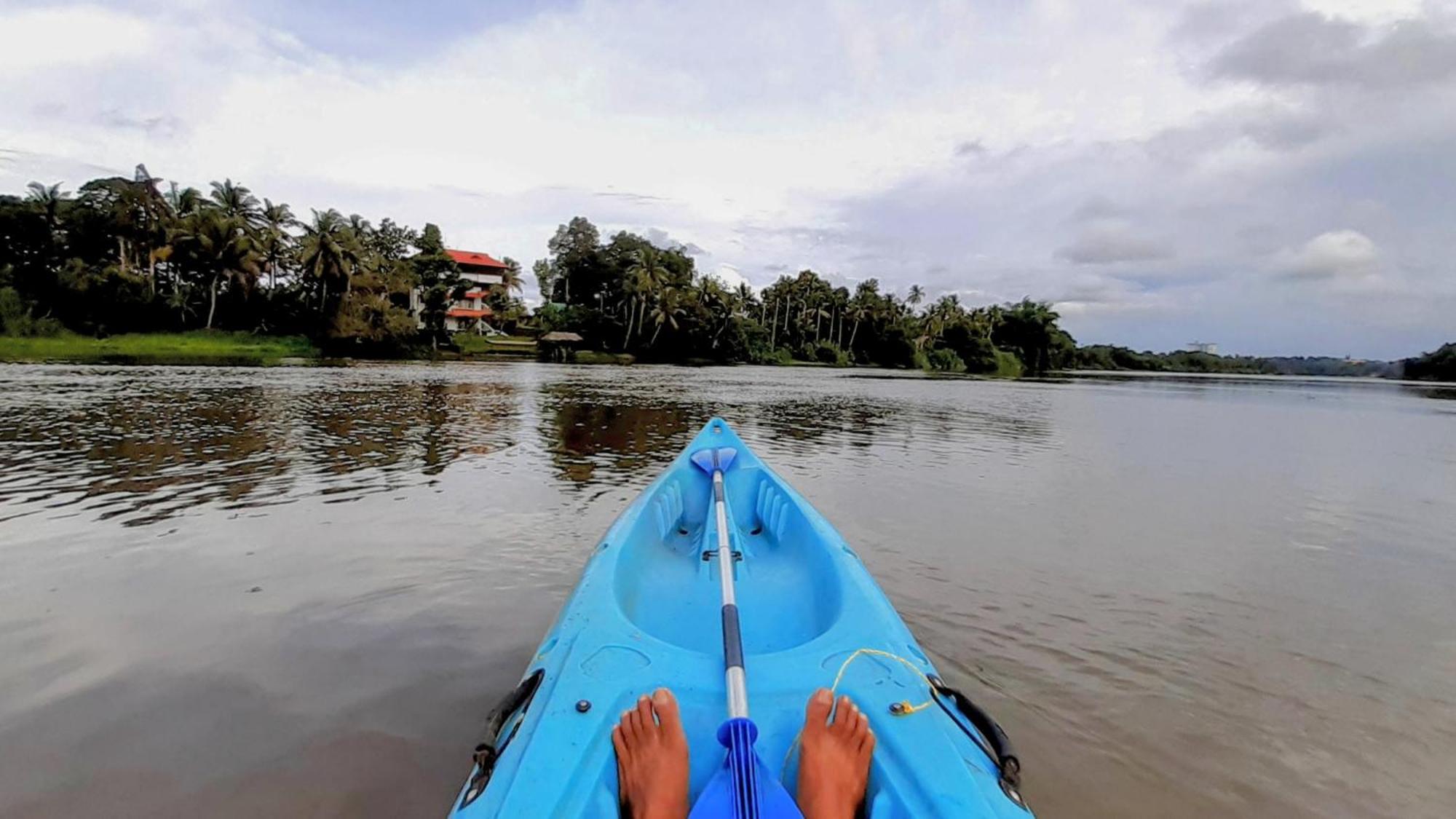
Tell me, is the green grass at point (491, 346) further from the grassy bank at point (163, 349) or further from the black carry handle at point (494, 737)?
the black carry handle at point (494, 737)

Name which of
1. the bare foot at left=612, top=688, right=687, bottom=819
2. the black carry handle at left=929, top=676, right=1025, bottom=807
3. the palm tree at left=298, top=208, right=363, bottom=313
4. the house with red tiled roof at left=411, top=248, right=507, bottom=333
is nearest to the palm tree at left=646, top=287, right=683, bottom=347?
the house with red tiled roof at left=411, top=248, right=507, bottom=333

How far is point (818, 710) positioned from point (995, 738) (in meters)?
0.60

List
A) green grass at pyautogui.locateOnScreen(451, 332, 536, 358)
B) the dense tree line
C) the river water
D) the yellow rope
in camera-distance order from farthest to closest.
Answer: green grass at pyautogui.locateOnScreen(451, 332, 536, 358)
the dense tree line
the river water
the yellow rope

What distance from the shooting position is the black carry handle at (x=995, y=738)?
7.13 ft

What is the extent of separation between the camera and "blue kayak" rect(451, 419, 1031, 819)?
2010 mm

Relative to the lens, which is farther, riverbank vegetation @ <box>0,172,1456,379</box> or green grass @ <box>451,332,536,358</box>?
green grass @ <box>451,332,536,358</box>

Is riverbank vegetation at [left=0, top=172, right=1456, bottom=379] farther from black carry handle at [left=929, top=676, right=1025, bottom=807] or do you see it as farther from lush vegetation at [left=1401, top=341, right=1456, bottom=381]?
black carry handle at [left=929, top=676, right=1025, bottom=807]

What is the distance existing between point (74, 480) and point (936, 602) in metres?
8.71

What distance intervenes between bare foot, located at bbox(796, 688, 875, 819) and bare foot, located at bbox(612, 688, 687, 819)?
14.5 inches

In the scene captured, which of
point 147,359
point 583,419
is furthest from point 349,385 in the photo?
point 147,359

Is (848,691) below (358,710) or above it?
above

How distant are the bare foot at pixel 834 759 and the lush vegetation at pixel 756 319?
179 ft

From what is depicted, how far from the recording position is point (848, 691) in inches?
96.9

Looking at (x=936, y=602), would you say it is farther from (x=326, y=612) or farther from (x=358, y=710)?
(x=326, y=612)
